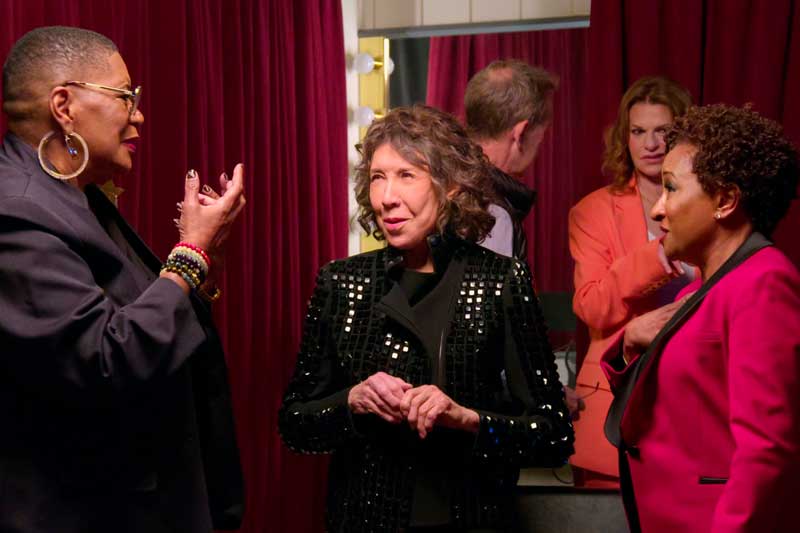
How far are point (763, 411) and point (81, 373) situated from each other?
3.61 feet

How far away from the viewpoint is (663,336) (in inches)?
75.2

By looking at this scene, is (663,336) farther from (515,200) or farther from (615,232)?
(615,232)

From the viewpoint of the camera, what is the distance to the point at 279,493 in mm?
3264

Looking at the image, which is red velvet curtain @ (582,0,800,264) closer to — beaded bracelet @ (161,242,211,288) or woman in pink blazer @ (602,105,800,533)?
woman in pink blazer @ (602,105,800,533)

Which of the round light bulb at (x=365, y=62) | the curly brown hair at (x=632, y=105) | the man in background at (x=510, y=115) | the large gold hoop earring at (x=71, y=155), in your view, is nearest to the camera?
the large gold hoop earring at (x=71, y=155)

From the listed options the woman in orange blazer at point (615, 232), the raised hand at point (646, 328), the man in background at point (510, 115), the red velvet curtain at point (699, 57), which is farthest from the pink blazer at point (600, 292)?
the raised hand at point (646, 328)

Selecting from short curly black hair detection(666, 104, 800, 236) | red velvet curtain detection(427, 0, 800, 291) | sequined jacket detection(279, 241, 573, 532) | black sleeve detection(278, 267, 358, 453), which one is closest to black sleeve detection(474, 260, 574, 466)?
sequined jacket detection(279, 241, 573, 532)

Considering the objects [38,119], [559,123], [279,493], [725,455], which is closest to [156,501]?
[38,119]

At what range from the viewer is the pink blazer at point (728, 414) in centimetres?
166

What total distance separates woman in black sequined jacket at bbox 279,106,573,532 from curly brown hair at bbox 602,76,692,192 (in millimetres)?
923

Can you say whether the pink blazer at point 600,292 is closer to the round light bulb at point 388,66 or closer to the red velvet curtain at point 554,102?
the red velvet curtain at point 554,102

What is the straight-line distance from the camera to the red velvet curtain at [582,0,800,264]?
335 cm

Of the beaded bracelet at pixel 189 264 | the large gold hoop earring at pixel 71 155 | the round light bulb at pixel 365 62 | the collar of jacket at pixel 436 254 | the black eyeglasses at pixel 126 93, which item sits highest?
the black eyeglasses at pixel 126 93

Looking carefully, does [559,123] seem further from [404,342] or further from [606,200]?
[404,342]
